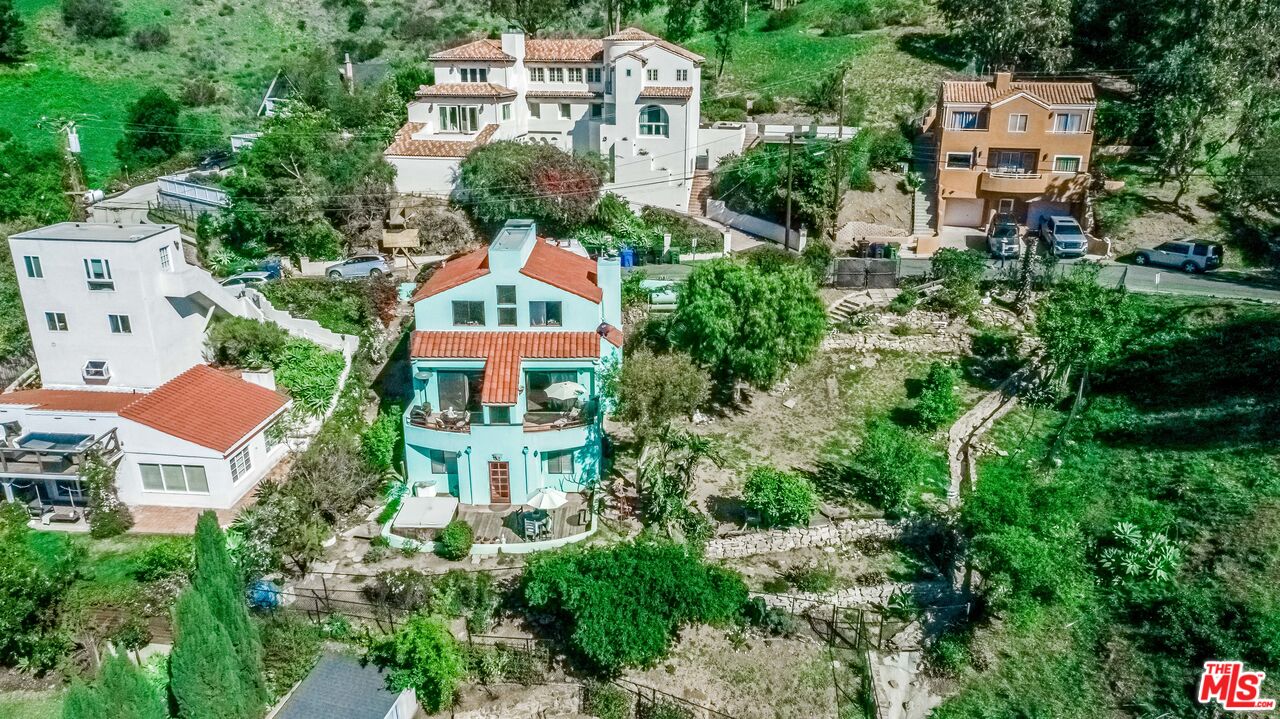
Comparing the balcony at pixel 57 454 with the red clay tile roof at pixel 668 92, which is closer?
the balcony at pixel 57 454

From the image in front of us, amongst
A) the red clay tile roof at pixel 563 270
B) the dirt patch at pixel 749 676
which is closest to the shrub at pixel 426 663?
the dirt patch at pixel 749 676

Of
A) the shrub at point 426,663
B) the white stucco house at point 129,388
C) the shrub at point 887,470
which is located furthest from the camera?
the shrub at point 887,470

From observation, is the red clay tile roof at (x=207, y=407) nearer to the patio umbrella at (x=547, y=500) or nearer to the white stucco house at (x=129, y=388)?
the white stucco house at (x=129, y=388)

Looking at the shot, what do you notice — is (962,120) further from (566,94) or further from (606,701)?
(606,701)

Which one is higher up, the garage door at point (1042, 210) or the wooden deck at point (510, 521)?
the garage door at point (1042, 210)

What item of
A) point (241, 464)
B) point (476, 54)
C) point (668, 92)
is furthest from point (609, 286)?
point (476, 54)

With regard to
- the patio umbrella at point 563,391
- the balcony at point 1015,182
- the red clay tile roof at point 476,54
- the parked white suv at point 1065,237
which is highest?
the red clay tile roof at point 476,54

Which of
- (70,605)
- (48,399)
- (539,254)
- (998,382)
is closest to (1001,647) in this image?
(998,382)
